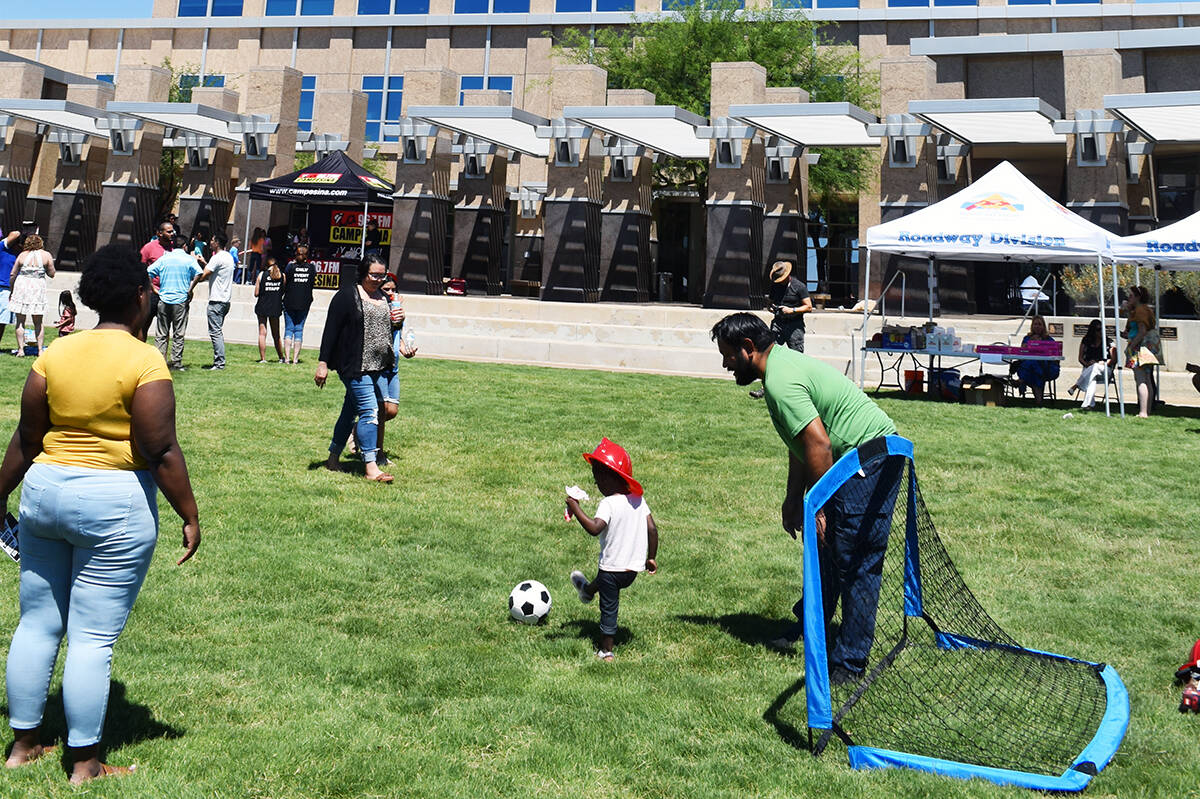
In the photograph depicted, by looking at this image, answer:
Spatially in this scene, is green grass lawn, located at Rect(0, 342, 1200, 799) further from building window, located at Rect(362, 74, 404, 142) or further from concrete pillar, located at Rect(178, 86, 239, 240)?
building window, located at Rect(362, 74, 404, 142)

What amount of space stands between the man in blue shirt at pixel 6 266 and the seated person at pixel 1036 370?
15.9 metres

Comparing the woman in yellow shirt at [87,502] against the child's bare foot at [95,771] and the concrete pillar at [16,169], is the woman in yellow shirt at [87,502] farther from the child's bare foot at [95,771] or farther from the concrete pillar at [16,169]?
the concrete pillar at [16,169]

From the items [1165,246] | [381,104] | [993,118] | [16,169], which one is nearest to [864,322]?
[1165,246]

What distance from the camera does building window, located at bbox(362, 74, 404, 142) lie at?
48.1 meters

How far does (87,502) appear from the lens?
3.76 meters

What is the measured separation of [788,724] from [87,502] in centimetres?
309

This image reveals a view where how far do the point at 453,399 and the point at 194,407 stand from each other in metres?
3.49

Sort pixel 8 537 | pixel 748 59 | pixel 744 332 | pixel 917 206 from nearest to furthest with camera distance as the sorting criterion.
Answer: pixel 8 537 → pixel 744 332 → pixel 917 206 → pixel 748 59

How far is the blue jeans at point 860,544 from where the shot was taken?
532 cm

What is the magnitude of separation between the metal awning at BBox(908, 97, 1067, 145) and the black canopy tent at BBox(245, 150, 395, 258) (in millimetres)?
13228

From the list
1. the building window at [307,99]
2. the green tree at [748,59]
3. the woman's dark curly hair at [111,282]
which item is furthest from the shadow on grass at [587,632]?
the building window at [307,99]

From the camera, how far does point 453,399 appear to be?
14.9 m

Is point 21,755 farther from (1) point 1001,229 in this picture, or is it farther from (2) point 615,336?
(2) point 615,336

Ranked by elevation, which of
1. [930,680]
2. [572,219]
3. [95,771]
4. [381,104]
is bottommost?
[95,771]
